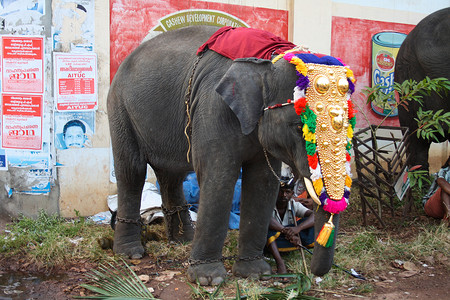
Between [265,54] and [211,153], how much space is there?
792mm

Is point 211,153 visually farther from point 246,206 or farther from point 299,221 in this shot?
point 299,221

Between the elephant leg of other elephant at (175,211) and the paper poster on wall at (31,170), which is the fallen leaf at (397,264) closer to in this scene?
the elephant leg of other elephant at (175,211)

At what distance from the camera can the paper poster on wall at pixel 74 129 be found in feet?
19.2

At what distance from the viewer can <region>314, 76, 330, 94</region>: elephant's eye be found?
3193 millimetres

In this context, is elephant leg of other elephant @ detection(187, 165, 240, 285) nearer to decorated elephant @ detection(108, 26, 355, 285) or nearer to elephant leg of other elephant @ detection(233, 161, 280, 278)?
decorated elephant @ detection(108, 26, 355, 285)

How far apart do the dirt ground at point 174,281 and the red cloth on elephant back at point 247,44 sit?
5.54 feet

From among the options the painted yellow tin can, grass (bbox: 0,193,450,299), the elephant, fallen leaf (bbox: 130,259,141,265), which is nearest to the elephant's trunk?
grass (bbox: 0,193,450,299)

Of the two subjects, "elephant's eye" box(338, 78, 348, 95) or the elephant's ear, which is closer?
"elephant's eye" box(338, 78, 348, 95)

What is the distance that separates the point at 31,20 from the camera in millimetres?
5676

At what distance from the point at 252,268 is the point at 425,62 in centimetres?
350

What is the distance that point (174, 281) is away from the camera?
4.00m

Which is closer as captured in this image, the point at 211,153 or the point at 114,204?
the point at 211,153

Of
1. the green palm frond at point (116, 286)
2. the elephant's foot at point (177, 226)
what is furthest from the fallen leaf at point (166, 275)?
the elephant's foot at point (177, 226)

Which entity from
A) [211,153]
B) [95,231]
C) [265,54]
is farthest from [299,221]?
[95,231]
